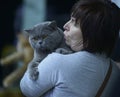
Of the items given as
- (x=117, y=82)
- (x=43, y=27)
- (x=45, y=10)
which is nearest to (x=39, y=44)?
(x=43, y=27)

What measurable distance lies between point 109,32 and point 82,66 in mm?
275

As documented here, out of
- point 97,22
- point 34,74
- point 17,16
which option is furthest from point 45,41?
point 17,16

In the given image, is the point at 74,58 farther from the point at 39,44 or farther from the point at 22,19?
the point at 22,19

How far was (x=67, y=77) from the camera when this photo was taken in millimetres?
2785

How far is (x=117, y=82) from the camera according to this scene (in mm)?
2984

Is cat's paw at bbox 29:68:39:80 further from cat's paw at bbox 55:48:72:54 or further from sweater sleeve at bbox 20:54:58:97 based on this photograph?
cat's paw at bbox 55:48:72:54

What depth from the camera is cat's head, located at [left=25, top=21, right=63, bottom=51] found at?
9.73 ft

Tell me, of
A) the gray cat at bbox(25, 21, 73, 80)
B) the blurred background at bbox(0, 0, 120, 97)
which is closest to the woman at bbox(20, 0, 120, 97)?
the gray cat at bbox(25, 21, 73, 80)

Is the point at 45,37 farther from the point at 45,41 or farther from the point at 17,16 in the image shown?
the point at 17,16

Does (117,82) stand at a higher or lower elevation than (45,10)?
higher

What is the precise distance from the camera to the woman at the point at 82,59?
2783 mm

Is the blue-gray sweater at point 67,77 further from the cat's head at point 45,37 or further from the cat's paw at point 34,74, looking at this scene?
the cat's head at point 45,37

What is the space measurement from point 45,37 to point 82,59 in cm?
33

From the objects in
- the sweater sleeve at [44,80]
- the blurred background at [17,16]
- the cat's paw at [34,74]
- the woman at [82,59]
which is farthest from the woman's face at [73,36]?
the blurred background at [17,16]
